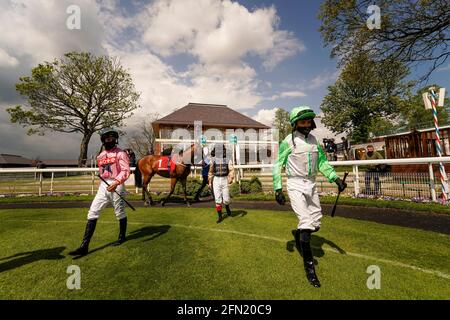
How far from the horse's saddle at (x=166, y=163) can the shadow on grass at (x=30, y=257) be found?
17.2ft

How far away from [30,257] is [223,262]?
308cm

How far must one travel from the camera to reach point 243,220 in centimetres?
586

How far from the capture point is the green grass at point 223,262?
8.11 ft

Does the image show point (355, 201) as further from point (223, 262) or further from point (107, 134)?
point (107, 134)

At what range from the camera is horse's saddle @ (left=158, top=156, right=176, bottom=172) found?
8984 millimetres

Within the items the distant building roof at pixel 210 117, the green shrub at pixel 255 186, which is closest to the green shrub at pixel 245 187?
the green shrub at pixel 255 186

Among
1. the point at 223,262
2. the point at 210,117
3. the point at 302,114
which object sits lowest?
the point at 223,262

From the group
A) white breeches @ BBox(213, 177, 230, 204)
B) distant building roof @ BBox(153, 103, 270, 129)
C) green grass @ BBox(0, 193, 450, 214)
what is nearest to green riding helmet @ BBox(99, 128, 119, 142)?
white breeches @ BBox(213, 177, 230, 204)

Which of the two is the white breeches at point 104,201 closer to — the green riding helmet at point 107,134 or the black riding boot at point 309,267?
the green riding helmet at point 107,134

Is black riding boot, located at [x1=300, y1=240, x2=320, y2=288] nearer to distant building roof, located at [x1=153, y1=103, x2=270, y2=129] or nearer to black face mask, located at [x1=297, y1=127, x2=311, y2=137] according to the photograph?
black face mask, located at [x1=297, y1=127, x2=311, y2=137]

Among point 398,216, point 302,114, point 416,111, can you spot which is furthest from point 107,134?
point 416,111

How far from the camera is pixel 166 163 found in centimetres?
915
